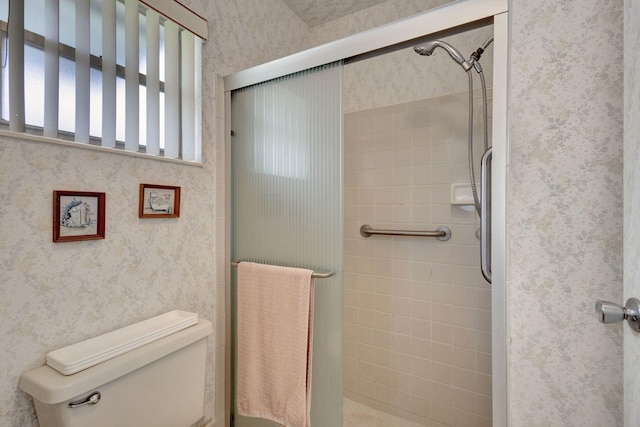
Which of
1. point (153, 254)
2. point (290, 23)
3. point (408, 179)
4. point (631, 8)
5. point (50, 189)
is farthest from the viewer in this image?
point (290, 23)

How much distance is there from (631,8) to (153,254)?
1494 millimetres

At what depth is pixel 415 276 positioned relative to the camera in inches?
67.1

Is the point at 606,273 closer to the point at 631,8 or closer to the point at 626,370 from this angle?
the point at 626,370

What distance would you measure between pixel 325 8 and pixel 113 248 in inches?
68.9

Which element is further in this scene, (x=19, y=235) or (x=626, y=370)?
(x=19, y=235)

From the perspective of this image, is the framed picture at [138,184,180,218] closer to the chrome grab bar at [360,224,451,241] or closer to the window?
the window

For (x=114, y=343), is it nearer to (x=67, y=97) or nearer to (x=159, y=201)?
(x=159, y=201)

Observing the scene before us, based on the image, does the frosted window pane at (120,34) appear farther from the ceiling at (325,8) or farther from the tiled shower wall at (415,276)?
the tiled shower wall at (415,276)

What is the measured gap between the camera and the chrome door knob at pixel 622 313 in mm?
587

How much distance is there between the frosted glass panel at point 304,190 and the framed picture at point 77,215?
0.55 m

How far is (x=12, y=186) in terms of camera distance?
2.70 ft

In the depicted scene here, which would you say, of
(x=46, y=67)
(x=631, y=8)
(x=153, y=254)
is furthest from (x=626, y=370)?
(x=46, y=67)

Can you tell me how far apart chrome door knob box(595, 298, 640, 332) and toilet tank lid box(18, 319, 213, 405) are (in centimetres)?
114

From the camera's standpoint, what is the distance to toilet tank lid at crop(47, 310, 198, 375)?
829 millimetres
